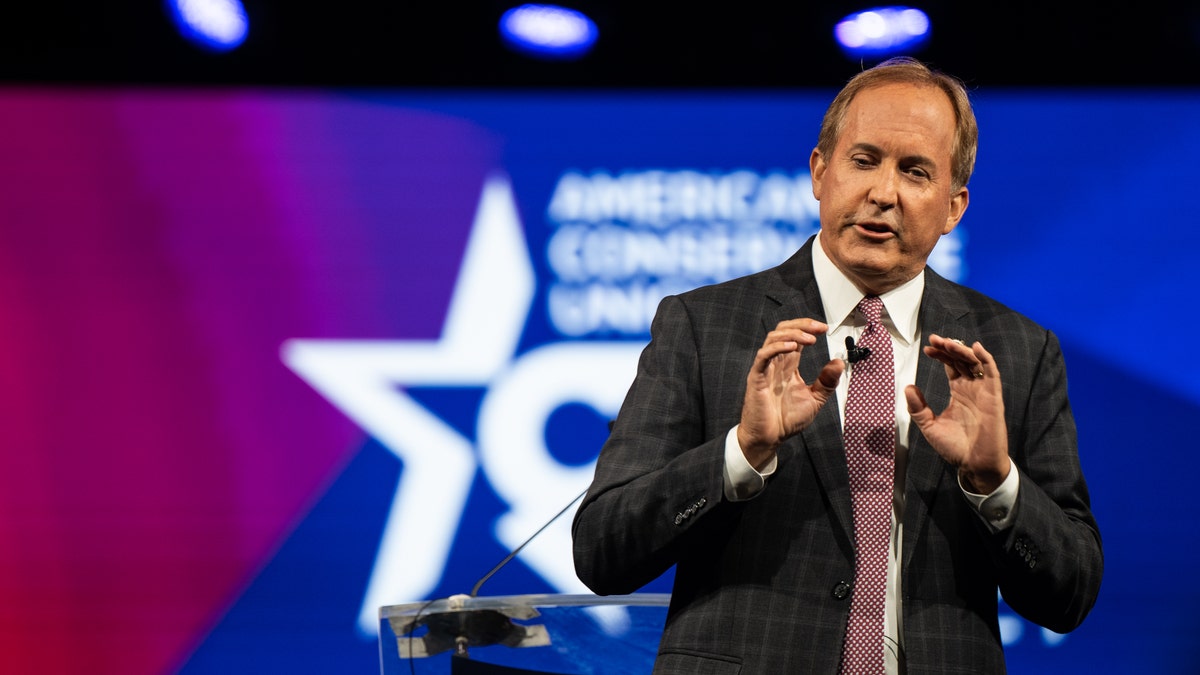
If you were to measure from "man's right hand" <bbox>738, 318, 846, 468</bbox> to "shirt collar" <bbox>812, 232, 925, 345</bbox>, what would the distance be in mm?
269

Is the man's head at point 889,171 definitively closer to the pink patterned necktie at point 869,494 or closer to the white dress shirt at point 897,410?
the white dress shirt at point 897,410

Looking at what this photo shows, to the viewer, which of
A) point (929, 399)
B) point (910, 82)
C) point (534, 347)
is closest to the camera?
point (929, 399)

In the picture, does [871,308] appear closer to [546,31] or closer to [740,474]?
[740,474]

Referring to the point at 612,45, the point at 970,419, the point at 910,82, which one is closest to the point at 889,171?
the point at 910,82

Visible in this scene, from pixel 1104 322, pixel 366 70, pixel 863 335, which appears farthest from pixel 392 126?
pixel 863 335

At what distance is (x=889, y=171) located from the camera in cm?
182

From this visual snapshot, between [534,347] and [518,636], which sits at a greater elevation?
[534,347]

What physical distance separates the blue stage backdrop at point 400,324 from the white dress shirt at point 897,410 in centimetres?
243

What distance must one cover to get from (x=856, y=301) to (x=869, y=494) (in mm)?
291

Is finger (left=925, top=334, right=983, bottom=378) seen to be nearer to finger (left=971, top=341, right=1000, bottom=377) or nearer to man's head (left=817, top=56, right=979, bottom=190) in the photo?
finger (left=971, top=341, right=1000, bottom=377)

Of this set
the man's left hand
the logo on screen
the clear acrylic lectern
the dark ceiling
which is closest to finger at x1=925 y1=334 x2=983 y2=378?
the man's left hand

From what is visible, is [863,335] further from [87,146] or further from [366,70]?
[87,146]

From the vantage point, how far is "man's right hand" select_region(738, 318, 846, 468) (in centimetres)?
150

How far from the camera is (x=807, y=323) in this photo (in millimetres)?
1506
